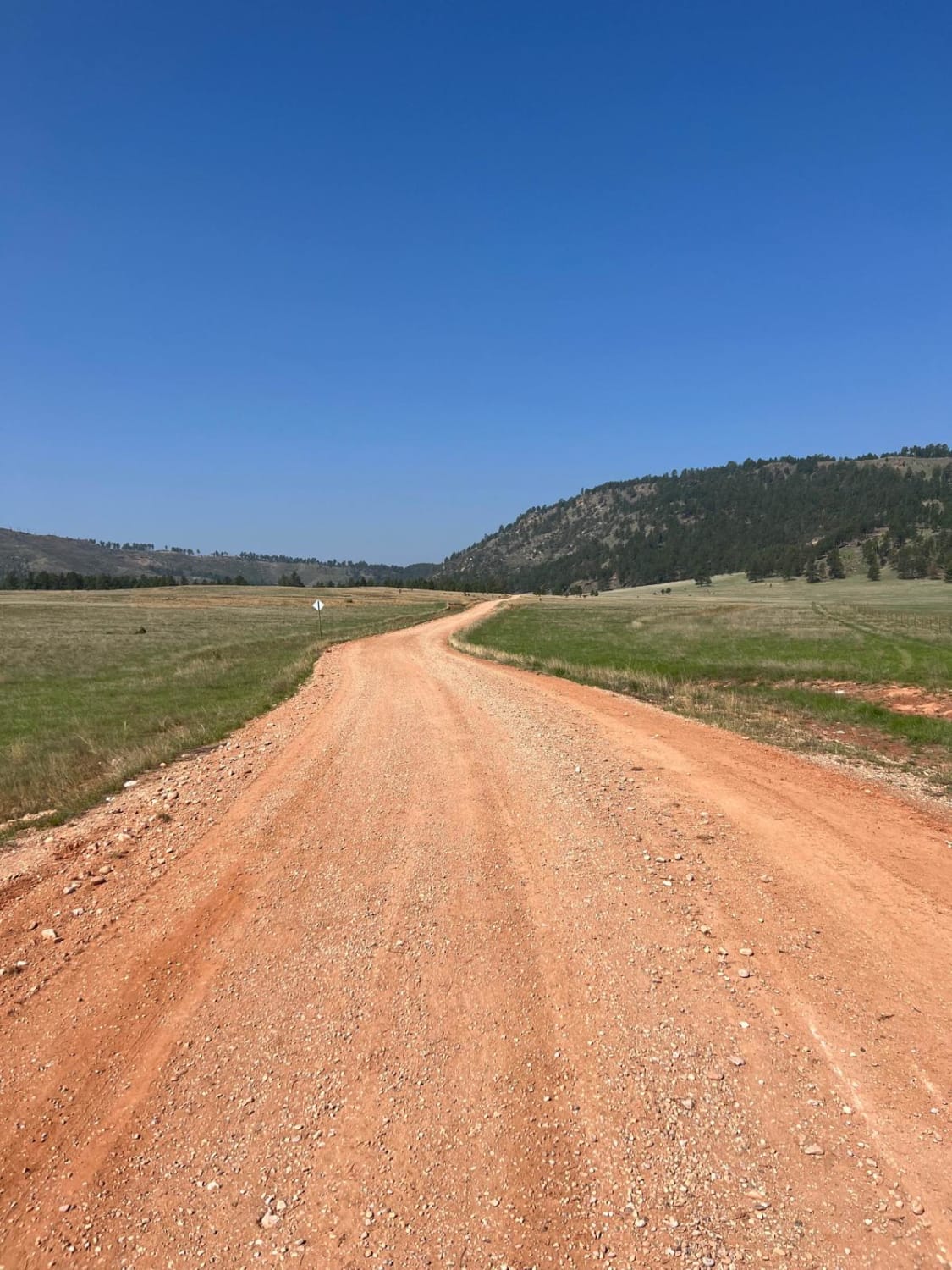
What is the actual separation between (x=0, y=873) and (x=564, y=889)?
7.41 metres

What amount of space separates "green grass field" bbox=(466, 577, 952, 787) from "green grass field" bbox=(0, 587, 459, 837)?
13571mm

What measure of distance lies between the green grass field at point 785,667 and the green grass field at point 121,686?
13.6m

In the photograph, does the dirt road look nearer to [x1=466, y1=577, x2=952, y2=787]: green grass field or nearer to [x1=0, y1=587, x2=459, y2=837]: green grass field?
[x1=0, y1=587, x2=459, y2=837]: green grass field

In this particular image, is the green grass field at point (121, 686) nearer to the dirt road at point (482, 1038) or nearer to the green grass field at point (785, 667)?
the dirt road at point (482, 1038)

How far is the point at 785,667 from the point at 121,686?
30.8 metres

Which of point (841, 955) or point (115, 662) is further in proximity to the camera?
point (115, 662)

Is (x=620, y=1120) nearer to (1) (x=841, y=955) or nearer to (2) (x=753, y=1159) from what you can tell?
(2) (x=753, y=1159)

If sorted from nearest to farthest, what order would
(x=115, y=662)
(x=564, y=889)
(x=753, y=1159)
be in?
(x=753, y=1159)
(x=564, y=889)
(x=115, y=662)

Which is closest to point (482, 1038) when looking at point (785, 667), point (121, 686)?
point (785, 667)

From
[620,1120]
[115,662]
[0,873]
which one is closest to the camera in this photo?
[620,1120]

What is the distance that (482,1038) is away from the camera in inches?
191

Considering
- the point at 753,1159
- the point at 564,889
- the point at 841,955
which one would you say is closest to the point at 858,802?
the point at 841,955

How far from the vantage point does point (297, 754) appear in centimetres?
1359

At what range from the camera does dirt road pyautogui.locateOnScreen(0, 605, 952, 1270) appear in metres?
3.46
